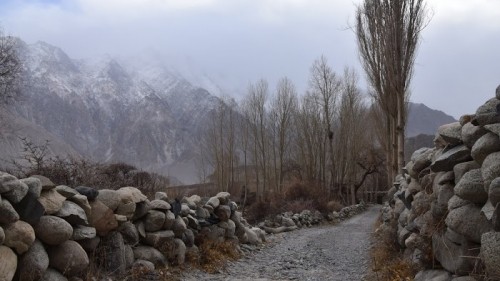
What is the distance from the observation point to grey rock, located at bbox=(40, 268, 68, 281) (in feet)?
15.4

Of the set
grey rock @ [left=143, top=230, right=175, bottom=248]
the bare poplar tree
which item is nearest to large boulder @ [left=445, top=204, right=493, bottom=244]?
grey rock @ [left=143, top=230, right=175, bottom=248]

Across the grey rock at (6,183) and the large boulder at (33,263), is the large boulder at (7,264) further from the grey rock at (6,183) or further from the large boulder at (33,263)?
the grey rock at (6,183)

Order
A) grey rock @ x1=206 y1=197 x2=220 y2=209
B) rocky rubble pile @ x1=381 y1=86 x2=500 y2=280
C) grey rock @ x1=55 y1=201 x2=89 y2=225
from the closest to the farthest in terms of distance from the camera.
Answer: rocky rubble pile @ x1=381 y1=86 x2=500 y2=280 → grey rock @ x1=55 y1=201 x2=89 y2=225 → grey rock @ x1=206 y1=197 x2=220 y2=209

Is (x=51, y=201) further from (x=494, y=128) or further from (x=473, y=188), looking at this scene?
(x=494, y=128)

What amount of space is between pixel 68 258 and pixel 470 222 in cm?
408

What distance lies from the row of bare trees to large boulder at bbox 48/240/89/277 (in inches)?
953

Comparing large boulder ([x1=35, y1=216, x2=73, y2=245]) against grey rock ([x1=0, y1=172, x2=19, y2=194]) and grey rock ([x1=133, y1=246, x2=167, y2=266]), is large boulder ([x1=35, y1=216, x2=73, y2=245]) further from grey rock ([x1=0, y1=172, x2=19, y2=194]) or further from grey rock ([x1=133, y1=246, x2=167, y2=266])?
grey rock ([x1=133, y1=246, x2=167, y2=266])

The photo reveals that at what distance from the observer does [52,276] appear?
4.77m

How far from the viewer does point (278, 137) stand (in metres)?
33.2

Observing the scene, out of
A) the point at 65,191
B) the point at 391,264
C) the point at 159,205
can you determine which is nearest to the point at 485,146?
the point at 391,264

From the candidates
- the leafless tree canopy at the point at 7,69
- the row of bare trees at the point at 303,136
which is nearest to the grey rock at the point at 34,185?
the leafless tree canopy at the point at 7,69

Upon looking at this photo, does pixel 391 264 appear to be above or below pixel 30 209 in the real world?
below

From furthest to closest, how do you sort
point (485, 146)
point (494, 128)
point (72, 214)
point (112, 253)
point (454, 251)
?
point (112, 253)
point (72, 214)
point (454, 251)
point (485, 146)
point (494, 128)

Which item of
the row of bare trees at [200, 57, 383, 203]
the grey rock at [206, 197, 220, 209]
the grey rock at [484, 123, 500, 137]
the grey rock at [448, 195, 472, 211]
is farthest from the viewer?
the row of bare trees at [200, 57, 383, 203]
